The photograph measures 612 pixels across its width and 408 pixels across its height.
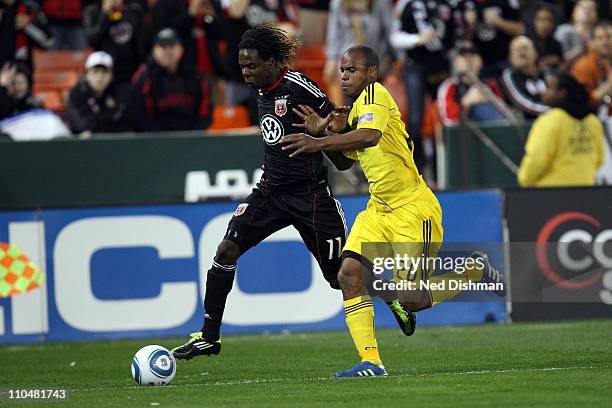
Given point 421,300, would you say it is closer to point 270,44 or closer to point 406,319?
point 406,319

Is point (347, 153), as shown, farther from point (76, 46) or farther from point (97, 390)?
point (76, 46)

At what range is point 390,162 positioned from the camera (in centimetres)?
887

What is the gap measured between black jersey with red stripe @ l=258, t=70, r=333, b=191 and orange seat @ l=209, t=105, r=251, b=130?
648 cm

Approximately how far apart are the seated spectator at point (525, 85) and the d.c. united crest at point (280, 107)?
710 cm

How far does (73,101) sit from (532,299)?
5.93 m

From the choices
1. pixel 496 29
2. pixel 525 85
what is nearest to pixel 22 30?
pixel 496 29

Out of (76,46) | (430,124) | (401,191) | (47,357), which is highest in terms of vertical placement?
(76,46)

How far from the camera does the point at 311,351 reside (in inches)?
433

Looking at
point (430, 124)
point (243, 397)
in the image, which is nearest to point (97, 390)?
point (243, 397)

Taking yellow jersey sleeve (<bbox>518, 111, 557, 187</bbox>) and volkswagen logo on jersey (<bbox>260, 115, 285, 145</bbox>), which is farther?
yellow jersey sleeve (<bbox>518, 111, 557, 187</bbox>)

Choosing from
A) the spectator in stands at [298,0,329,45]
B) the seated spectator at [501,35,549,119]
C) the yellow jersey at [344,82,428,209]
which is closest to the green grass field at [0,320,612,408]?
the yellow jersey at [344,82,428,209]

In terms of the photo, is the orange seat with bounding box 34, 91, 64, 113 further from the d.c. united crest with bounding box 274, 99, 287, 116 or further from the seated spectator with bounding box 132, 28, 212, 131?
the d.c. united crest with bounding box 274, 99, 287, 116

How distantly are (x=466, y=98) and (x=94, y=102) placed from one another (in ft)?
15.0

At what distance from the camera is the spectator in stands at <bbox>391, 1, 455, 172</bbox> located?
51.8 ft
